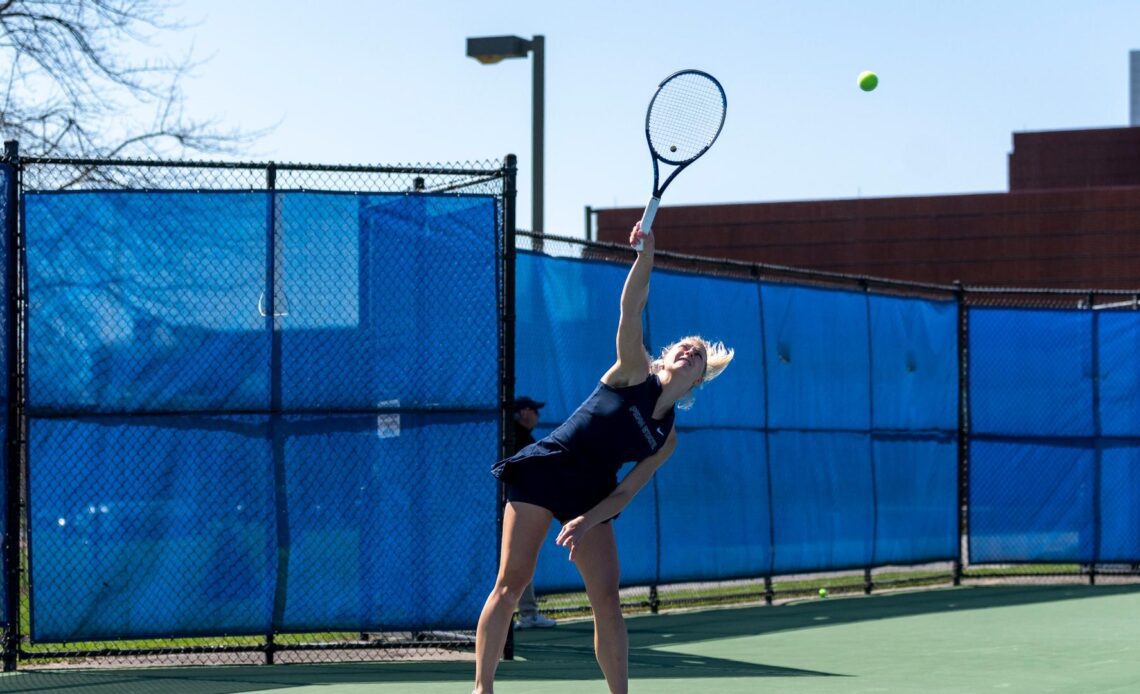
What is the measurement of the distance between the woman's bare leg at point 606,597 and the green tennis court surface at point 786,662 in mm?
1714

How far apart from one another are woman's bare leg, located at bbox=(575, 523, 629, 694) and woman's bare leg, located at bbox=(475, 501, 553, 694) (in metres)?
0.19

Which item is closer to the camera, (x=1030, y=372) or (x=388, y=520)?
(x=388, y=520)

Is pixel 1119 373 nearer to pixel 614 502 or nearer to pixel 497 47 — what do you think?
pixel 497 47

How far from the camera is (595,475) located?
6.31m

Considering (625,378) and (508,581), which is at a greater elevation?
(625,378)

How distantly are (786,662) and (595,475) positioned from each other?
3.54m

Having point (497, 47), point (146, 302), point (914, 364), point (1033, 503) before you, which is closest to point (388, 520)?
point (146, 302)

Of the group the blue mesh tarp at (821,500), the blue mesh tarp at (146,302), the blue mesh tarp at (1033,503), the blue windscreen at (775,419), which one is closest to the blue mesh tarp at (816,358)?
the blue windscreen at (775,419)

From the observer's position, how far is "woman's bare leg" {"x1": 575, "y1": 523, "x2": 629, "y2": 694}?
634 centimetres

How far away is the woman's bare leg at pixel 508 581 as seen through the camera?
624cm

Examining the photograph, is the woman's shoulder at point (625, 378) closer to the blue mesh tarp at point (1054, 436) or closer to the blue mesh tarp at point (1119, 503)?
the blue mesh tarp at point (1054, 436)

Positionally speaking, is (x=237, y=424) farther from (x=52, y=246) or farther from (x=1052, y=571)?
(x=1052, y=571)

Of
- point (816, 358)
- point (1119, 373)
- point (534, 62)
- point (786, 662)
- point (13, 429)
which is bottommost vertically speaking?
point (786, 662)

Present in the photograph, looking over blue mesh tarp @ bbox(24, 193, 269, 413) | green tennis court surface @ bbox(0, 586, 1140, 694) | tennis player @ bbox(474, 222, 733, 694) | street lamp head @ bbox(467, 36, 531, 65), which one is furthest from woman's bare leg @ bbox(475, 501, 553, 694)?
street lamp head @ bbox(467, 36, 531, 65)
